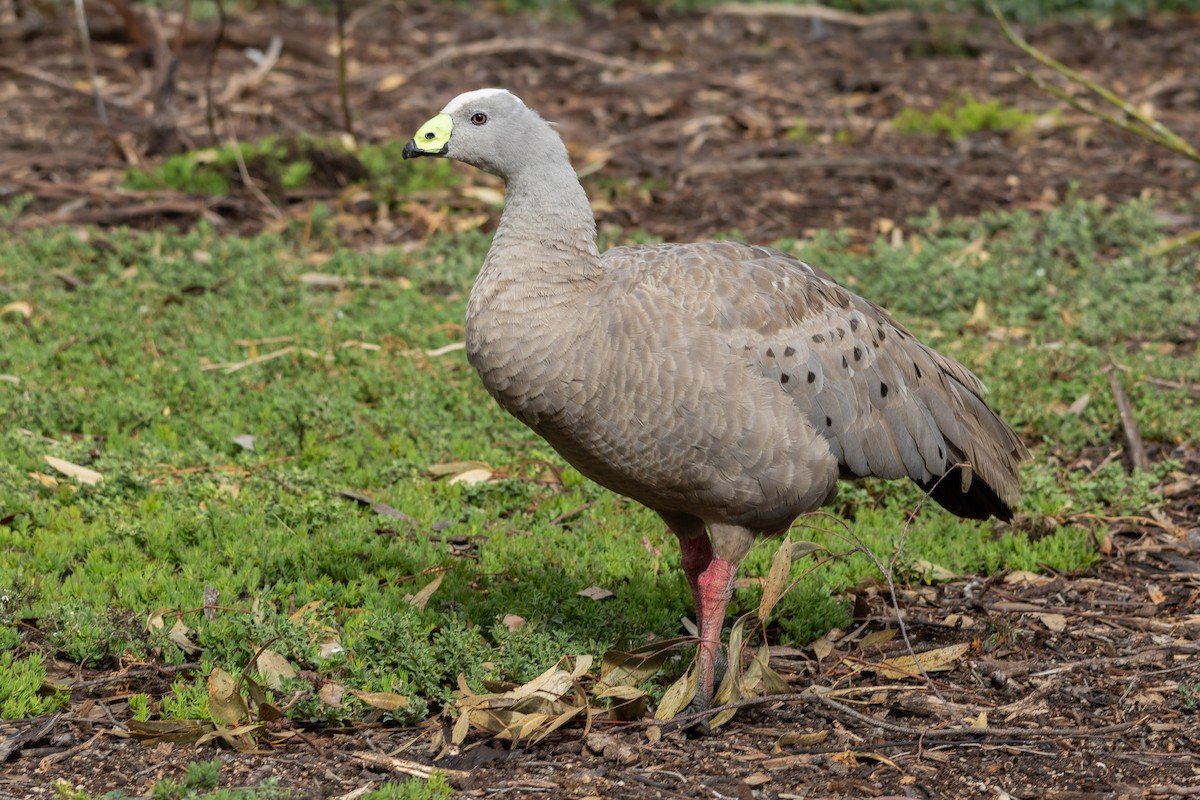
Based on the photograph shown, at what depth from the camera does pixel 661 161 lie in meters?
11.3

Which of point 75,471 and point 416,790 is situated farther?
point 75,471

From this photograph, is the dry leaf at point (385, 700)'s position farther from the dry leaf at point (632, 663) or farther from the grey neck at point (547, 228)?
the grey neck at point (547, 228)

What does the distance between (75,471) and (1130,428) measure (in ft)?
17.4

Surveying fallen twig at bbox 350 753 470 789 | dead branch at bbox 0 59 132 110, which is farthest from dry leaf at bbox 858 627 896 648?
dead branch at bbox 0 59 132 110

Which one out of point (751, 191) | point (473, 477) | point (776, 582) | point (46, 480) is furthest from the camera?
point (751, 191)

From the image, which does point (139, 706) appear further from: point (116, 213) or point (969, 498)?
point (116, 213)

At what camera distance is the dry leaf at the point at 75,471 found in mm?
6300

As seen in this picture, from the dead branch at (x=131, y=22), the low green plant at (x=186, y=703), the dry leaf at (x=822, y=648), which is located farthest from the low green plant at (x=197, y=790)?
the dead branch at (x=131, y=22)

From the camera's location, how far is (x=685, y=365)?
472 cm

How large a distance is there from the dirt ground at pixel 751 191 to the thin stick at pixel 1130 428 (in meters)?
0.28

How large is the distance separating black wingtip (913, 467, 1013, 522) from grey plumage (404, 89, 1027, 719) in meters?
0.16

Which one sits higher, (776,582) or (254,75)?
(254,75)

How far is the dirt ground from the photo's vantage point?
14.8ft

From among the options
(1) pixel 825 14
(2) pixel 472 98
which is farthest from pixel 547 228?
(1) pixel 825 14
